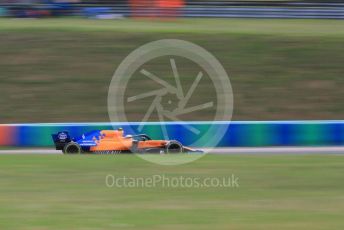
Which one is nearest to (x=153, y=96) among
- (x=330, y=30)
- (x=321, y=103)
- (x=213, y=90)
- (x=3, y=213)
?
(x=213, y=90)

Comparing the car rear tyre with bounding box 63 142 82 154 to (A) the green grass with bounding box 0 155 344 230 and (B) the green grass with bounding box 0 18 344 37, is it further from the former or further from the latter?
(B) the green grass with bounding box 0 18 344 37

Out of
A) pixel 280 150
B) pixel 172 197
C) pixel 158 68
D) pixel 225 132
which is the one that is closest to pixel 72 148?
pixel 225 132

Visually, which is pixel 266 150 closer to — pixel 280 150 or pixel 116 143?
pixel 280 150

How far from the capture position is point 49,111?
17828 millimetres

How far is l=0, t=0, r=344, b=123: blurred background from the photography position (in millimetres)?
18016

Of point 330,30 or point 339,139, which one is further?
point 330,30

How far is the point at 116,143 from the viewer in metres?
12.2

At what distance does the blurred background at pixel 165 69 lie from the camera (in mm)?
18016

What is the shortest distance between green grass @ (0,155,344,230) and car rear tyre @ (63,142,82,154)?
2.17 metres

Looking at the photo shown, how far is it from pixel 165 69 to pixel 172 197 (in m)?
12.6

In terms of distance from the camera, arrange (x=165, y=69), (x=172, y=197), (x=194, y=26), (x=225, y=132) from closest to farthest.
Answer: (x=172, y=197)
(x=225, y=132)
(x=165, y=69)
(x=194, y=26)

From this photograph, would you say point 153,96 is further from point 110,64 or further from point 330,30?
point 330,30

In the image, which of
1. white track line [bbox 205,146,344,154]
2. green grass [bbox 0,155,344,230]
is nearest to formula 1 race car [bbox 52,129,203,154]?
white track line [bbox 205,146,344,154]

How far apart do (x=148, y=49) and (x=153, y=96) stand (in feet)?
7.65
